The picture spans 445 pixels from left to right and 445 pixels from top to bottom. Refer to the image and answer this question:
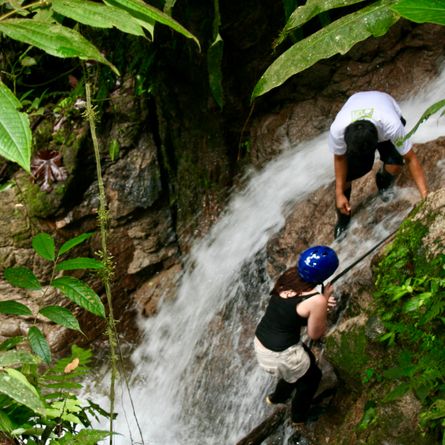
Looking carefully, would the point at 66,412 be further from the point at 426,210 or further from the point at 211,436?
the point at 211,436

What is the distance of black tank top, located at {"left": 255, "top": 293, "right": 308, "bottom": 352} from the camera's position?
160 inches

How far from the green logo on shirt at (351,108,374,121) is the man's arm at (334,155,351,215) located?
13.7 inches

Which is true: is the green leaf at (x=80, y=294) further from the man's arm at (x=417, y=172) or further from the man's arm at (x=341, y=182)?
the man's arm at (x=417, y=172)

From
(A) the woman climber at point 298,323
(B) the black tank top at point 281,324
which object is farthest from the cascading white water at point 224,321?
(B) the black tank top at point 281,324

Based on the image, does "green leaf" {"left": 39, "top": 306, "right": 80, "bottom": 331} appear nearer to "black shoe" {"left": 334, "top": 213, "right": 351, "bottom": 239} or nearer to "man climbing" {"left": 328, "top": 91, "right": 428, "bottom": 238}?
"man climbing" {"left": 328, "top": 91, "right": 428, "bottom": 238}

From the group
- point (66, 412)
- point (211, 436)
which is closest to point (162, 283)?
point (211, 436)

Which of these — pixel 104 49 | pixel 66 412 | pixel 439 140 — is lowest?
pixel 439 140

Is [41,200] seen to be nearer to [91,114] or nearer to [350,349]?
[350,349]

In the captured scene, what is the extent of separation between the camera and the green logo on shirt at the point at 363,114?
4.36 m

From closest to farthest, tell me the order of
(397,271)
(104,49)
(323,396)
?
(397,271), (323,396), (104,49)

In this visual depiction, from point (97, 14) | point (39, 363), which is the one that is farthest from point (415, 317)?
point (97, 14)

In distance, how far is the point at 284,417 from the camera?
→ 4.69 metres

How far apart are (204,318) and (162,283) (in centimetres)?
89

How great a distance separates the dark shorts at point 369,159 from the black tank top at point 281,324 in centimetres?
114
